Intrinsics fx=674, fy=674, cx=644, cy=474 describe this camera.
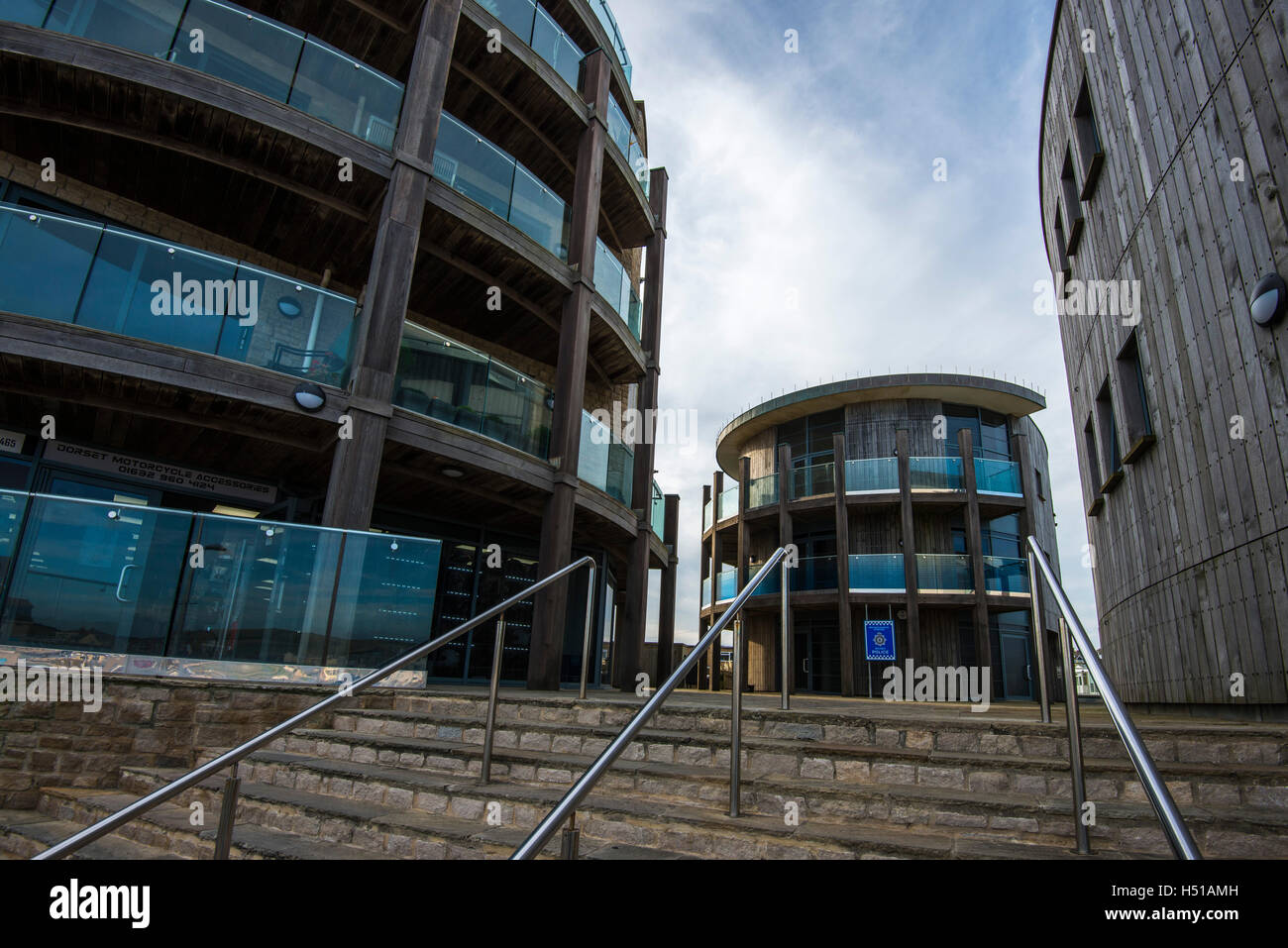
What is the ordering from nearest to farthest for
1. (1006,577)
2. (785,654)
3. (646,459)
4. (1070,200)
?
(785,654) → (1070,200) → (646,459) → (1006,577)

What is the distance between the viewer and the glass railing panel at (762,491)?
73.7ft

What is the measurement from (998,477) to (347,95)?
748 inches

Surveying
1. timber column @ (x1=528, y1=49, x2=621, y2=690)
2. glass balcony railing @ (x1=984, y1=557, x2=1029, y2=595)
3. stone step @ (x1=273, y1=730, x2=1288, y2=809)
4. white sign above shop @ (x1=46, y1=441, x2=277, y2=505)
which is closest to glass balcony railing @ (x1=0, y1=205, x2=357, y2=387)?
white sign above shop @ (x1=46, y1=441, x2=277, y2=505)

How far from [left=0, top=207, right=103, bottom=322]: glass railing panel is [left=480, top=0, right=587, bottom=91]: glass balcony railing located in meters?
A: 6.71

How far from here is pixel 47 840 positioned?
4.44m

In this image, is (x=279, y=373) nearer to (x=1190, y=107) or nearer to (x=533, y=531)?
(x=533, y=531)

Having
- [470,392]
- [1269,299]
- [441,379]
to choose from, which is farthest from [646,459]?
[1269,299]

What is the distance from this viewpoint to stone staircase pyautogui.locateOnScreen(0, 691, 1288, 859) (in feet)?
9.91

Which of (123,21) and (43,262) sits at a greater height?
(123,21)

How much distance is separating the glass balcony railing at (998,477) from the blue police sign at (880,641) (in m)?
5.03

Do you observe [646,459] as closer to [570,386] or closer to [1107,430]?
[570,386]

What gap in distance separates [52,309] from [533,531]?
7757mm

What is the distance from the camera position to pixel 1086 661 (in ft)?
8.37

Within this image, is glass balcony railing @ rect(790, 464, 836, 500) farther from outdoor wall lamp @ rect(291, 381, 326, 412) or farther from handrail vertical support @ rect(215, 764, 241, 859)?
handrail vertical support @ rect(215, 764, 241, 859)
